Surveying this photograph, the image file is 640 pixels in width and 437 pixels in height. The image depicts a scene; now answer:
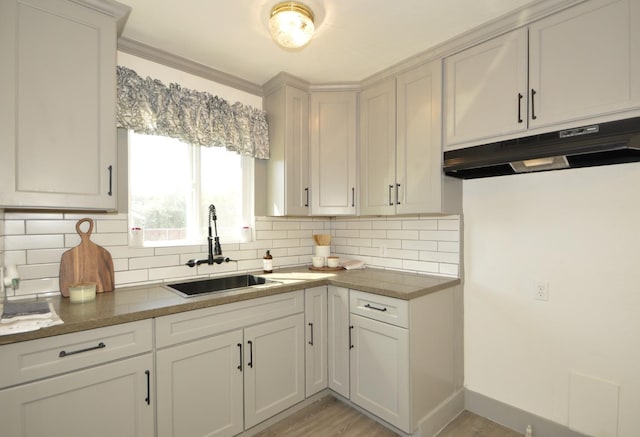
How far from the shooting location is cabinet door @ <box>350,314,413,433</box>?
1.94m

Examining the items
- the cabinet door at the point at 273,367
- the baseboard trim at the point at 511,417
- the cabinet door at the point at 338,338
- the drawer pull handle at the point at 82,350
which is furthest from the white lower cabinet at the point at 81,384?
the baseboard trim at the point at 511,417

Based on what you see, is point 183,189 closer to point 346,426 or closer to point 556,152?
point 346,426

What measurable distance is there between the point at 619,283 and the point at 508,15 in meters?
1.60

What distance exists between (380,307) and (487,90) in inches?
59.0

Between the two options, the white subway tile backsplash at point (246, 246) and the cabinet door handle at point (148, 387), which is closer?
the cabinet door handle at point (148, 387)

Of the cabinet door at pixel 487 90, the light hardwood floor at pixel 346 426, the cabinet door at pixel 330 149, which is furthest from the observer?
the cabinet door at pixel 330 149

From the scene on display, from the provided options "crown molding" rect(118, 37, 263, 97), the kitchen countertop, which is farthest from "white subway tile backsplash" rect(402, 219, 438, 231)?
"crown molding" rect(118, 37, 263, 97)

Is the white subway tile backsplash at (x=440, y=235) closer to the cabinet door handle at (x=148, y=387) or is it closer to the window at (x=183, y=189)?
the window at (x=183, y=189)

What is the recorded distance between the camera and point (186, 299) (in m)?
1.75

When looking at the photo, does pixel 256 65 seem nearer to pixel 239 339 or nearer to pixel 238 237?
pixel 238 237

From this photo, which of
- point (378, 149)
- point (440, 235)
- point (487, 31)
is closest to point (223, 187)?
point (378, 149)

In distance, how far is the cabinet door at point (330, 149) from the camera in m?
2.69

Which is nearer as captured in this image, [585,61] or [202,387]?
[585,61]

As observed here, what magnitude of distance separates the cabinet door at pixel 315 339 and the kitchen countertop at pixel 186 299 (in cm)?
11
